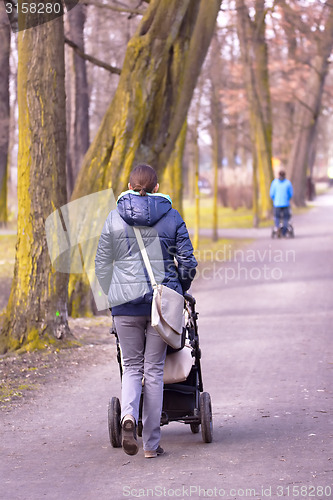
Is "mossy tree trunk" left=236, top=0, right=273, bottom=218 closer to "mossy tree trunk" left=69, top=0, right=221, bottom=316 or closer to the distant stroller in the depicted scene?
the distant stroller

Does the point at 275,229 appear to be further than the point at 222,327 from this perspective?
Yes

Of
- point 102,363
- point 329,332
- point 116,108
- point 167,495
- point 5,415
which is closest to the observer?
point 167,495

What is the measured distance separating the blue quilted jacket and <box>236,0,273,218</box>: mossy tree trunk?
23.9 m

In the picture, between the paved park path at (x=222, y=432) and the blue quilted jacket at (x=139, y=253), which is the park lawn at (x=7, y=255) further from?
the blue quilted jacket at (x=139, y=253)

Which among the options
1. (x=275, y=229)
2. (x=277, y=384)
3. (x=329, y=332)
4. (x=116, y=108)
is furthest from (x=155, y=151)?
(x=275, y=229)

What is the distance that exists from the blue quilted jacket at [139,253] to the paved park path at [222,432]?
41.9 inches

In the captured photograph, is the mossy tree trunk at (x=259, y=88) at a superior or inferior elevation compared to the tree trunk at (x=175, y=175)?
superior

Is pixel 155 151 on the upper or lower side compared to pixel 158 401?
upper

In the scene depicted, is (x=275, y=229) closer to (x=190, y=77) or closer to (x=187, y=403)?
(x=190, y=77)

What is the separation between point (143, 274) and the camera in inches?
246

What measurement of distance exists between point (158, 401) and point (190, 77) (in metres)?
8.61

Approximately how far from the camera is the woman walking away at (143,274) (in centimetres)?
624

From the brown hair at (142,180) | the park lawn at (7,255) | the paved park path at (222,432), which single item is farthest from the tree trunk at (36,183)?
the park lawn at (7,255)

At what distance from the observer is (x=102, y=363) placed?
10328 mm
